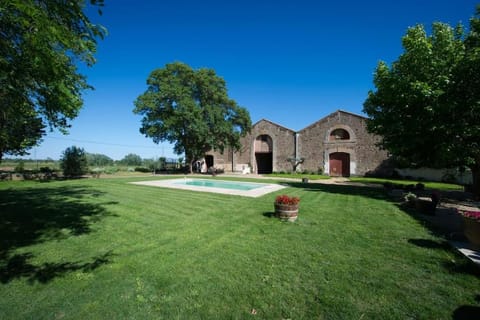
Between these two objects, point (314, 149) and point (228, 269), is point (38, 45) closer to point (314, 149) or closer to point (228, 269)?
point (228, 269)

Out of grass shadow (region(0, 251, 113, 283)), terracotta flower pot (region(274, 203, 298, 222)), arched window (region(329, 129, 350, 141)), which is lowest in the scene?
grass shadow (region(0, 251, 113, 283))

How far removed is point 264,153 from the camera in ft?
95.9

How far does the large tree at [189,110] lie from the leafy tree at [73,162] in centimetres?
650

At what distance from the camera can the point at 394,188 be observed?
1293cm

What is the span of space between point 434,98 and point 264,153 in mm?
21245

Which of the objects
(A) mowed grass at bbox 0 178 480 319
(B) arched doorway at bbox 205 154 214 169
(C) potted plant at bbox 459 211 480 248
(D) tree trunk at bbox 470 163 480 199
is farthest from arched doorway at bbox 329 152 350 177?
(C) potted plant at bbox 459 211 480 248

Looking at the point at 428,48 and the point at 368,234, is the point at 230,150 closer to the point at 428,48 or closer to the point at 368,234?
the point at 428,48

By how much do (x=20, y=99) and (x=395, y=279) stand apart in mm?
8401

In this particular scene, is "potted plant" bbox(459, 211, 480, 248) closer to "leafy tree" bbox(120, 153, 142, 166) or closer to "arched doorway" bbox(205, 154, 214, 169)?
"arched doorway" bbox(205, 154, 214, 169)

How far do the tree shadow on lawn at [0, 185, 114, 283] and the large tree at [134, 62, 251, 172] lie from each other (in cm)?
1452

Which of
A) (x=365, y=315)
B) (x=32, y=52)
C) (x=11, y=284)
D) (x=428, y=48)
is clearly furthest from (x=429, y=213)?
(x=32, y=52)

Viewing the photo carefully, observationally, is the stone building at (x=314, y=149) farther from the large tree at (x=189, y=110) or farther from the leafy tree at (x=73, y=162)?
the leafy tree at (x=73, y=162)

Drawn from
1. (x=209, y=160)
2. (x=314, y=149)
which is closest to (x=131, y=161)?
(x=209, y=160)

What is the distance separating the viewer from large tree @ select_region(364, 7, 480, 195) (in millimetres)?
8383
